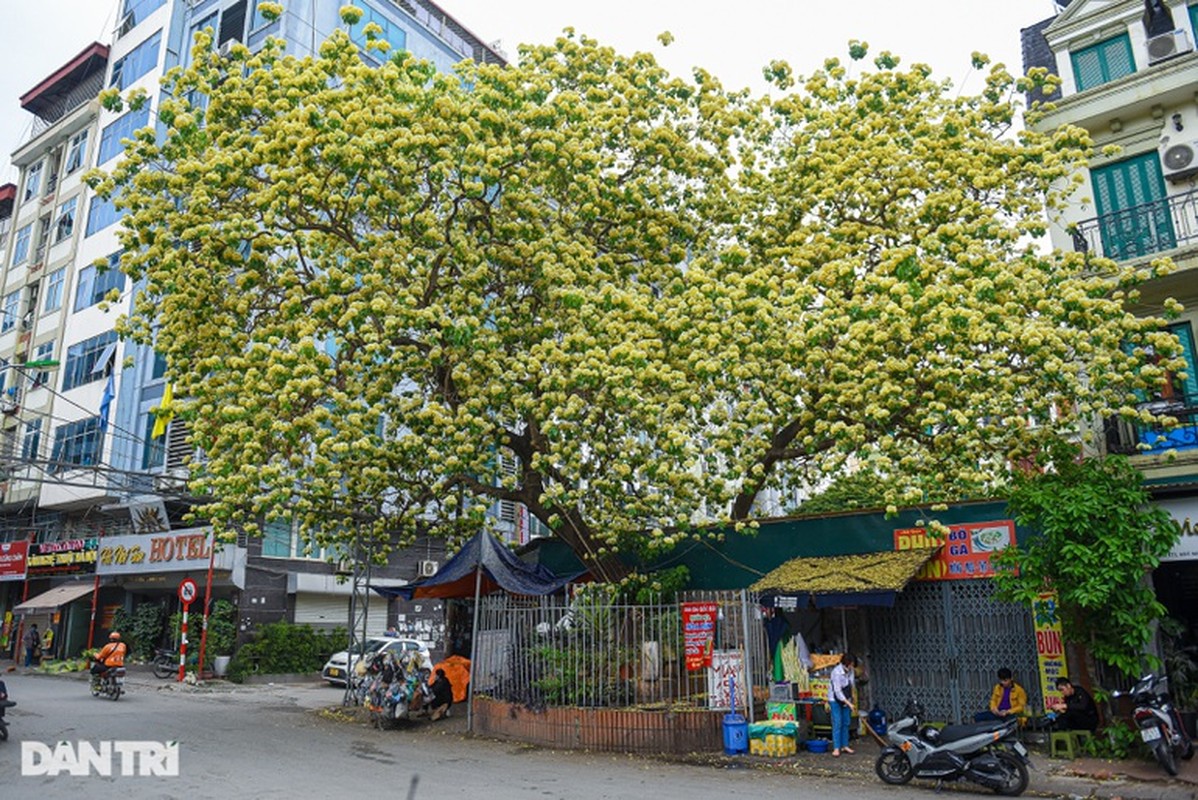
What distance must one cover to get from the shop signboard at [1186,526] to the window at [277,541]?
24.7 m

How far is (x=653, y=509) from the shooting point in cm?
1459

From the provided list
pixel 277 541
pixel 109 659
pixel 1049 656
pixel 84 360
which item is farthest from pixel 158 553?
pixel 1049 656

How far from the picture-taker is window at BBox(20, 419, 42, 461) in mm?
37375

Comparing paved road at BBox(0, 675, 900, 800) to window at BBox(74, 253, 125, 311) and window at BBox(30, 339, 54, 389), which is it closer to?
window at BBox(74, 253, 125, 311)

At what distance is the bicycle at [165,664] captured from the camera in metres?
27.6

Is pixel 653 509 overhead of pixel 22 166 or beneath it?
beneath

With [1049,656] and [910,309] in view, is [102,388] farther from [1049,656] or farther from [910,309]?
[1049,656]

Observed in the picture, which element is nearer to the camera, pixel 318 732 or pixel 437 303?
pixel 437 303

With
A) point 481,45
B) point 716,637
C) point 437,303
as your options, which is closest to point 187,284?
point 437,303

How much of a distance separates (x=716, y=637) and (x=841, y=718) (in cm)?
215

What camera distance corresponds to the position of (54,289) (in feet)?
129

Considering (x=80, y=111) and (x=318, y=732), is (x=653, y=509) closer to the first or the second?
(x=318, y=732)

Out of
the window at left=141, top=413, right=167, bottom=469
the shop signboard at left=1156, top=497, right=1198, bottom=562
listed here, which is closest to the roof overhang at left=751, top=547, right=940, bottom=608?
the shop signboard at left=1156, top=497, right=1198, bottom=562

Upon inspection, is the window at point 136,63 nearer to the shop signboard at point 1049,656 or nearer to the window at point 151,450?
the window at point 151,450
